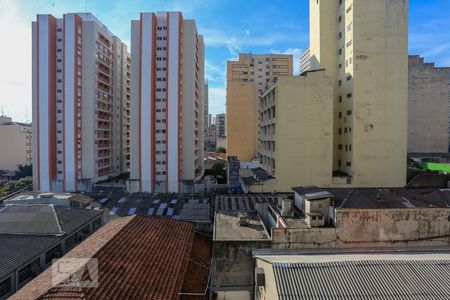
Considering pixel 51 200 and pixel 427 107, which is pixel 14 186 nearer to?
pixel 51 200

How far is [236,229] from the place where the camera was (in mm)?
15430

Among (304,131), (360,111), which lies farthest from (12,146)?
(360,111)

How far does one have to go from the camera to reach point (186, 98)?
40.4 meters

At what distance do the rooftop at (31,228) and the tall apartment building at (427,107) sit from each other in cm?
5968

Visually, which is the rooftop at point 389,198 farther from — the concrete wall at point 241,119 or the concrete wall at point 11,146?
the concrete wall at point 11,146

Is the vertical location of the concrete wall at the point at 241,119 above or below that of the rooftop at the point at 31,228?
above

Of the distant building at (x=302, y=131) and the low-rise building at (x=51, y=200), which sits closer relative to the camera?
the low-rise building at (x=51, y=200)

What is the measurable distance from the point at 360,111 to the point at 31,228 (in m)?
28.6

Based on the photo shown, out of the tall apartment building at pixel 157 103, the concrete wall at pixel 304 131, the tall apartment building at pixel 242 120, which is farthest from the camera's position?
the tall apartment building at pixel 242 120

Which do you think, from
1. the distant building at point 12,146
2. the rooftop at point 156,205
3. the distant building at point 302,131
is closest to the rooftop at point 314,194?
the rooftop at point 156,205

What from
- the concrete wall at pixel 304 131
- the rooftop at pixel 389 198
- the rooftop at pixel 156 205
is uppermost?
the concrete wall at pixel 304 131

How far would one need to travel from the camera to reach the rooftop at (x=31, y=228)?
46.6 ft

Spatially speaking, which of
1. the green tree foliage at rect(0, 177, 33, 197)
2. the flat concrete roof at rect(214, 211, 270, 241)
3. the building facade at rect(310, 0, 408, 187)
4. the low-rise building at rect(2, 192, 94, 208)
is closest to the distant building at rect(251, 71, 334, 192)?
the building facade at rect(310, 0, 408, 187)

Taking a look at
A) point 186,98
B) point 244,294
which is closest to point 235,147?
point 186,98
